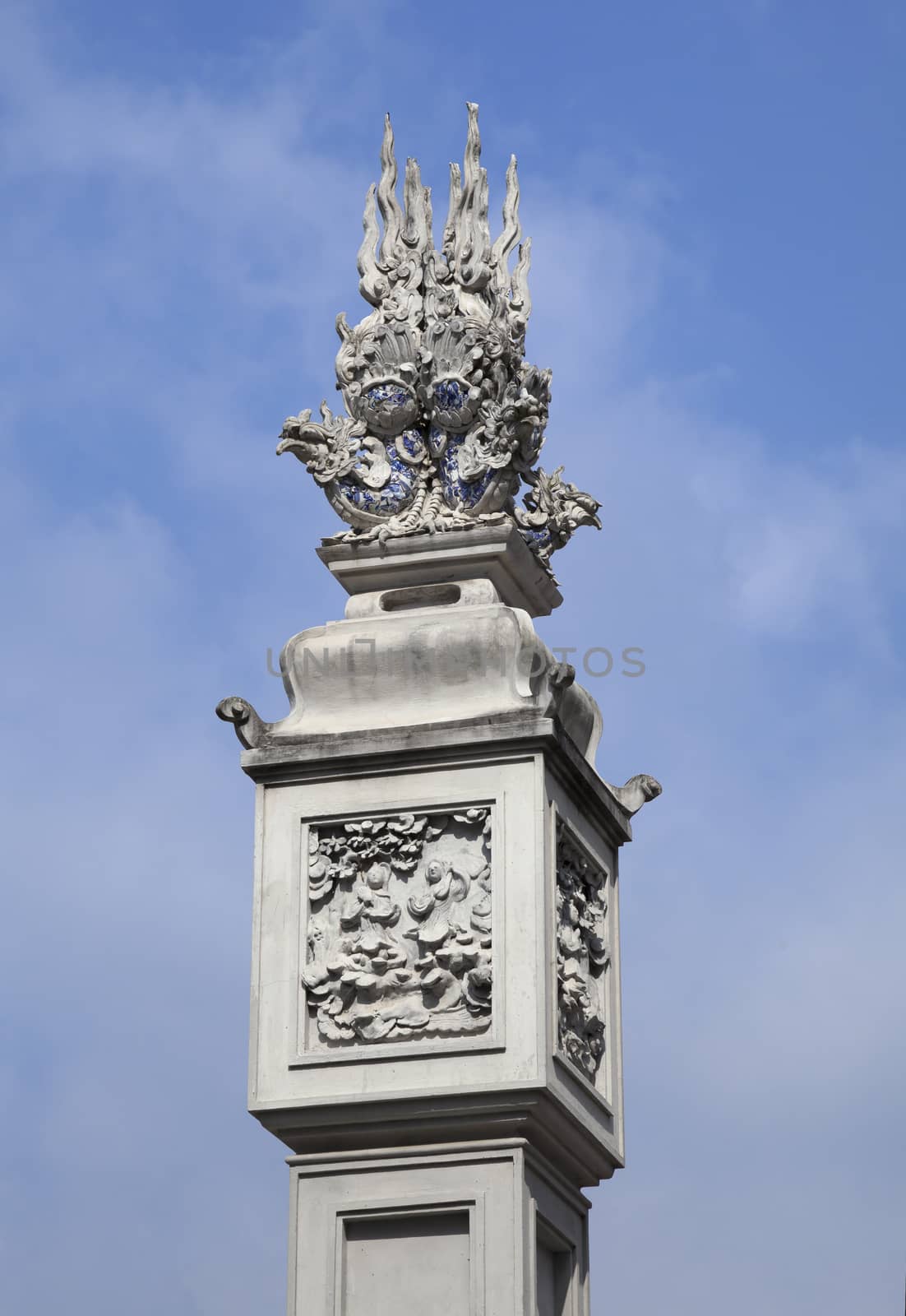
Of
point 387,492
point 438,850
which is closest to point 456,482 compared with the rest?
point 387,492

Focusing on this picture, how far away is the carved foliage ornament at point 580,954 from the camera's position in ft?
49.3

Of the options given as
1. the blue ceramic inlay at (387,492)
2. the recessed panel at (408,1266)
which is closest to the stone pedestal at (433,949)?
the recessed panel at (408,1266)

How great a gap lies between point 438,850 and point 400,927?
A: 0.51 meters

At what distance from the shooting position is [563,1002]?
14.9 m

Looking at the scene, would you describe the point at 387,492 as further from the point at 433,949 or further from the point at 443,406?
the point at 433,949

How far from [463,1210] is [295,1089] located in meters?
1.19

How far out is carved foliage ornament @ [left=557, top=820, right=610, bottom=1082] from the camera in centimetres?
A: 1503

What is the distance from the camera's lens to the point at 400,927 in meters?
15.0

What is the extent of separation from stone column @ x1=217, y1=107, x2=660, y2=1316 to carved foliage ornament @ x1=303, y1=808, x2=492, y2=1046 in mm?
15

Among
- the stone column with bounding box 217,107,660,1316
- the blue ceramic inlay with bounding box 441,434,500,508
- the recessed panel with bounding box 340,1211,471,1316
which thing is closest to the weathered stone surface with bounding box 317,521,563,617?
the stone column with bounding box 217,107,660,1316

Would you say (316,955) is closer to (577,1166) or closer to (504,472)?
(577,1166)

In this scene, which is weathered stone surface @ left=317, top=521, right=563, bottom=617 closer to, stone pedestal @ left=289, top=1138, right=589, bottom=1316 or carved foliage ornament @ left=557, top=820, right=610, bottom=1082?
carved foliage ornament @ left=557, top=820, right=610, bottom=1082

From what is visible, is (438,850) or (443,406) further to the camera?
(443,406)

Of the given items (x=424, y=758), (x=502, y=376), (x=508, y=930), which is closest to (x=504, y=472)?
(x=502, y=376)
